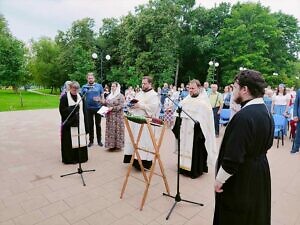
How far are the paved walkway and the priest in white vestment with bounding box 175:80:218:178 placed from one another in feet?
1.04

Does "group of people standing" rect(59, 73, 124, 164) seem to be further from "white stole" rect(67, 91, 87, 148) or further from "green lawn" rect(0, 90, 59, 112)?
"green lawn" rect(0, 90, 59, 112)

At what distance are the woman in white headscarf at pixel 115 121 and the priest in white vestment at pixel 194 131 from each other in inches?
81.0

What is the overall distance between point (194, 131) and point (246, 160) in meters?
2.62

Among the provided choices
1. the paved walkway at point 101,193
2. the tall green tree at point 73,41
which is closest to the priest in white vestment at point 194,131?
the paved walkway at point 101,193

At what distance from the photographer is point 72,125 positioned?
539cm

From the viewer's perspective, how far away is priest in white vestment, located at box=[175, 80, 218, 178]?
186 inches

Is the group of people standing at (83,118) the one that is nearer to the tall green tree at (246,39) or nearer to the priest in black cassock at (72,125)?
the priest in black cassock at (72,125)

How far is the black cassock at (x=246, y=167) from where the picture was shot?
2.05 metres

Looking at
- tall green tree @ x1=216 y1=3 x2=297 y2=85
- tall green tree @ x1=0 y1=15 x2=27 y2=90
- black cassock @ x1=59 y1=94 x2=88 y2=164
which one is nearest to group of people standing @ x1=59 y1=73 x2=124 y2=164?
black cassock @ x1=59 y1=94 x2=88 y2=164

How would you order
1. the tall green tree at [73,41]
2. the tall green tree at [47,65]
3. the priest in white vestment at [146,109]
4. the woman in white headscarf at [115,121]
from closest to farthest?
the priest in white vestment at [146,109], the woman in white headscarf at [115,121], the tall green tree at [73,41], the tall green tree at [47,65]

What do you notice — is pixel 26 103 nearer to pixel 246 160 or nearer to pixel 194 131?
pixel 194 131

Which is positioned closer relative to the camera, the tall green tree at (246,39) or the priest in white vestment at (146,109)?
the priest in white vestment at (146,109)

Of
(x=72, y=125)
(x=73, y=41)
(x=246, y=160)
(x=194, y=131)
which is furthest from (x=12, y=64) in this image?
(x=73, y=41)

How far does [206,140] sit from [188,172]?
2.42ft
